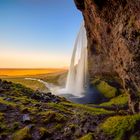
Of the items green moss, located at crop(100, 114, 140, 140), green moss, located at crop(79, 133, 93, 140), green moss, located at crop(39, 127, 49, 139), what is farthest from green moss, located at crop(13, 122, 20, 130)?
green moss, located at crop(100, 114, 140, 140)

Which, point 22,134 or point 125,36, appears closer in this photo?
point 22,134

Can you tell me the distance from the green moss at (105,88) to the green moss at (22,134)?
6791 cm

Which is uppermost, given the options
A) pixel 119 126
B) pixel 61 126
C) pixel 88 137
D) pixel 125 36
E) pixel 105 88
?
pixel 125 36

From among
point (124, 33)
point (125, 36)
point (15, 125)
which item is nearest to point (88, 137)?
point (15, 125)

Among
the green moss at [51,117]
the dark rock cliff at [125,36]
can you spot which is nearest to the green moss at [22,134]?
the green moss at [51,117]

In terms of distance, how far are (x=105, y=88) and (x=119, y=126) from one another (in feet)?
245

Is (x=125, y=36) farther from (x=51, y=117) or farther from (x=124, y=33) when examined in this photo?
(x=51, y=117)

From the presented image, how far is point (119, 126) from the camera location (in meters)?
23.3

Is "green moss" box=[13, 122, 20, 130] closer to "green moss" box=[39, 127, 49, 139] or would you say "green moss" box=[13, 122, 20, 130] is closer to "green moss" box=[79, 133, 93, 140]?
"green moss" box=[39, 127, 49, 139]

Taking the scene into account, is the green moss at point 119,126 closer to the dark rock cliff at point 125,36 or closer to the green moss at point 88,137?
the green moss at point 88,137

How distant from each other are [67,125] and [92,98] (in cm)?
6305

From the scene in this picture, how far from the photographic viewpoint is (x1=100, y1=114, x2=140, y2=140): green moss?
74.5ft

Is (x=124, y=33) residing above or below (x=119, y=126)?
above

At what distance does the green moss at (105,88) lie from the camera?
92.2 m
